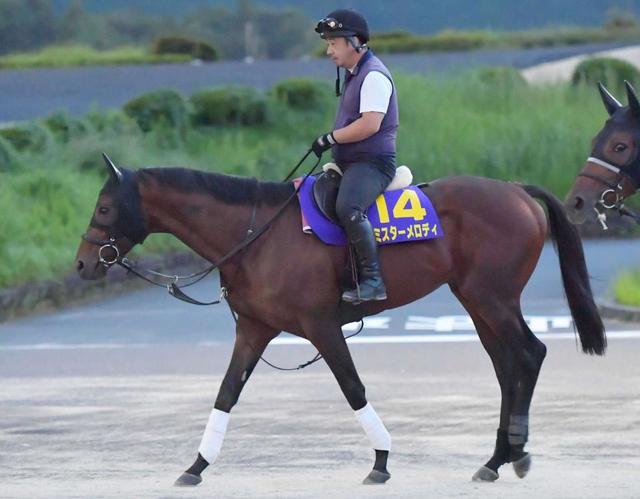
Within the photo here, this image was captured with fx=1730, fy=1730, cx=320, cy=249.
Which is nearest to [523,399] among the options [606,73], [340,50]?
[340,50]

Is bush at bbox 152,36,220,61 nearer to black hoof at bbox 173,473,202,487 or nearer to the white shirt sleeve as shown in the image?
the white shirt sleeve

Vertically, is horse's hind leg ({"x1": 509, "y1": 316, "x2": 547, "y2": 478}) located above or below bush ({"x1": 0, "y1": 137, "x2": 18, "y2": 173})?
above

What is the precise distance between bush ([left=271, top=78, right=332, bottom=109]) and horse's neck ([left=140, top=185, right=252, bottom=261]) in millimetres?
19302

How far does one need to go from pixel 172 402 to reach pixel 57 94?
30.7 meters

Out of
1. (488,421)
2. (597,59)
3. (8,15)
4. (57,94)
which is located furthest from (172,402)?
(8,15)

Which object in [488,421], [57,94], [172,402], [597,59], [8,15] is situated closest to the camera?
[488,421]

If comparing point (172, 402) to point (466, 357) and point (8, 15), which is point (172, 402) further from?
point (8, 15)

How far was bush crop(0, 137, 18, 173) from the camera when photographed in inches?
894

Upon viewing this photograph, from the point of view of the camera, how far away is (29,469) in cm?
1008

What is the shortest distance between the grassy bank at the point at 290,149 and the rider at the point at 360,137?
30.7ft

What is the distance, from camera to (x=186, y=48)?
191 feet

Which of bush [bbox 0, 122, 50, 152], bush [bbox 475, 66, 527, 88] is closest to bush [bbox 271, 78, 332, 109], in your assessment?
bush [bbox 475, 66, 527, 88]

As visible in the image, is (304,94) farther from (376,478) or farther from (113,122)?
(376,478)

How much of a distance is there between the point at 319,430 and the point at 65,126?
15.0 meters
